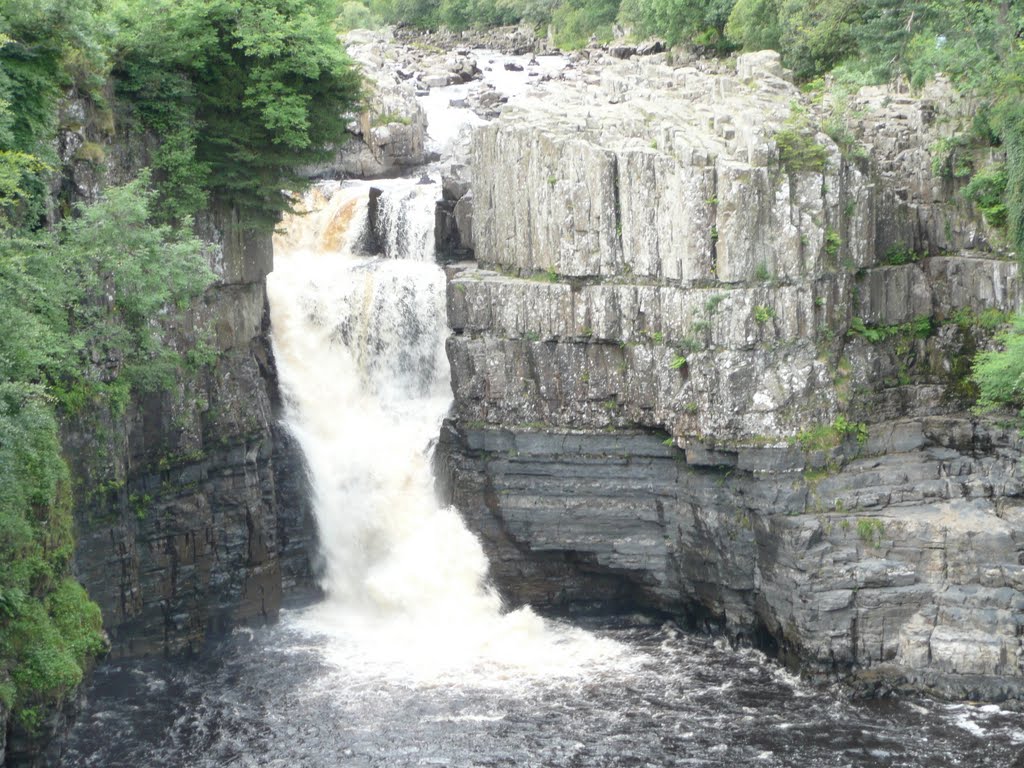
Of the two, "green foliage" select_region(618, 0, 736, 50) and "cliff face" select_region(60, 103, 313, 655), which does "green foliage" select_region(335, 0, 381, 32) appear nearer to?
"green foliage" select_region(618, 0, 736, 50)

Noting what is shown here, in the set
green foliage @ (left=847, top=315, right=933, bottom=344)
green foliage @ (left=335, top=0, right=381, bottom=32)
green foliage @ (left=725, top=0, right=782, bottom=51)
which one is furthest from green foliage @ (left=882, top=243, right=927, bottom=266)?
green foliage @ (left=335, top=0, right=381, bottom=32)

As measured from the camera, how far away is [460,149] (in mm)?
57688

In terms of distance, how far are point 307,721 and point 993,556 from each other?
19.0 meters

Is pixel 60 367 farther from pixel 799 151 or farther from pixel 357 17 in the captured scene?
pixel 357 17

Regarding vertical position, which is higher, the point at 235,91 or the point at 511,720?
the point at 235,91

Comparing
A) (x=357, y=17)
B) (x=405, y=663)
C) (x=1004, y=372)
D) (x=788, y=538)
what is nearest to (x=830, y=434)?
(x=788, y=538)

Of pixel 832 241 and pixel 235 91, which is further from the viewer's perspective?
pixel 235 91

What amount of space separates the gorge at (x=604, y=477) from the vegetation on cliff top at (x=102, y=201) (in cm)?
198

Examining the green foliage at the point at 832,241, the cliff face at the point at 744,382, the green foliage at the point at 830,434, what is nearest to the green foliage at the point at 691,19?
the cliff face at the point at 744,382

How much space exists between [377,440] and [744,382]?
12018 mm

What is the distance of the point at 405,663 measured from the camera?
4316 cm

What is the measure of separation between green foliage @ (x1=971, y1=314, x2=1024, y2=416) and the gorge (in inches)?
31.8

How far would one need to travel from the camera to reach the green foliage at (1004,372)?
42.3 meters

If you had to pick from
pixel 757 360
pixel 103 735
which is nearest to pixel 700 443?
pixel 757 360
